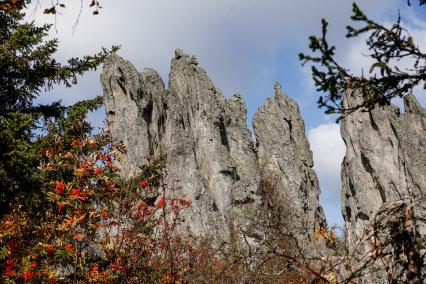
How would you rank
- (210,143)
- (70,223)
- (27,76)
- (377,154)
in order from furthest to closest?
(377,154)
(210,143)
(27,76)
(70,223)

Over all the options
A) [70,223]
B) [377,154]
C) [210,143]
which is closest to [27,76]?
[70,223]

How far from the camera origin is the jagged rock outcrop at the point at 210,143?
4175cm

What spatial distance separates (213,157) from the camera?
48062 mm

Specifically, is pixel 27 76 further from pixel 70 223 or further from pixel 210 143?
pixel 210 143

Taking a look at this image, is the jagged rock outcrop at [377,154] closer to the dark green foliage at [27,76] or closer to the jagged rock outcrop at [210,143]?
the jagged rock outcrop at [210,143]

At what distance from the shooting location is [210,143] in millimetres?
48938

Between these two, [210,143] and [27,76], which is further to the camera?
[210,143]

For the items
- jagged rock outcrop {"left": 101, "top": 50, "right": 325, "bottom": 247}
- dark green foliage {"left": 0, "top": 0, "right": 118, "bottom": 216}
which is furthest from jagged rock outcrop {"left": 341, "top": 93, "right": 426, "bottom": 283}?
dark green foliage {"left": 0, "top": 0, "right": 118, "bottom": 216}

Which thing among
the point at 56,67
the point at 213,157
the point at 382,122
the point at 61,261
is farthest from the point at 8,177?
the point at 382,122

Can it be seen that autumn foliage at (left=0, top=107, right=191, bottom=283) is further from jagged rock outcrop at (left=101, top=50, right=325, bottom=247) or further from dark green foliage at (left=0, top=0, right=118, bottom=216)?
jagged rock outcrop at (left=101, top=50, right=325, bottom=247)

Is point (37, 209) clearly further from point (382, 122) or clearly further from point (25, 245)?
point (382, 122)

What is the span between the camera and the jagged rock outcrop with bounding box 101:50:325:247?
137 ft

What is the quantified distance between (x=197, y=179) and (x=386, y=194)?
72.3 feet

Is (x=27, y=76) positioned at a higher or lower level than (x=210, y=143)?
lower
